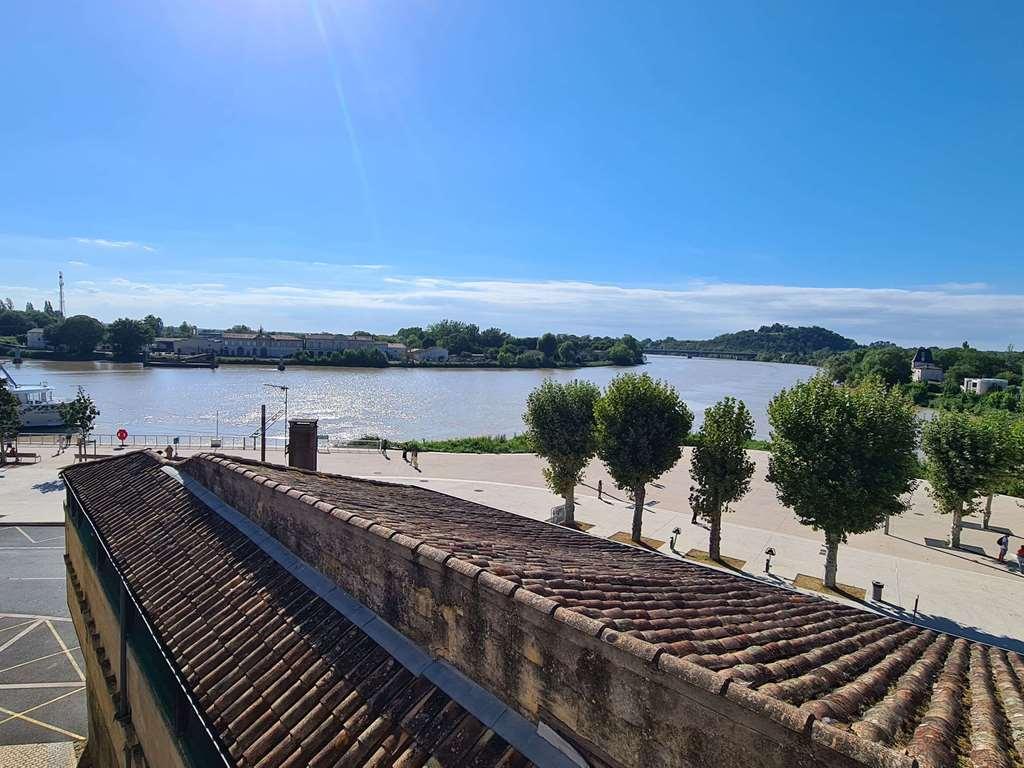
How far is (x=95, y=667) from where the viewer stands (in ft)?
29.2

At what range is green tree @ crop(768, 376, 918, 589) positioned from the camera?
45.2 ft

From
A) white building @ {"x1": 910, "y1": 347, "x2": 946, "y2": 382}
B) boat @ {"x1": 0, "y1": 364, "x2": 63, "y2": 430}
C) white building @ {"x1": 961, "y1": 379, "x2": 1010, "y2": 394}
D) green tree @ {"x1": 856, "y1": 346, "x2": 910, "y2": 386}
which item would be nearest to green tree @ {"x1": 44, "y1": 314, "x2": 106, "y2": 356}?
A: boat @ {"x1": 0, "y1": 364, "x2": 63, "y2": 430}

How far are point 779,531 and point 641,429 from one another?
802 centimetres

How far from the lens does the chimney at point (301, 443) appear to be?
14.5 m

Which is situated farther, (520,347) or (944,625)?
(520,347)

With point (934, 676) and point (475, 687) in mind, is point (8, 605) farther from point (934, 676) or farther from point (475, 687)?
point (934, 676)

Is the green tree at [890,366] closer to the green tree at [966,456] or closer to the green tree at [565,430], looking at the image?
the green tree at [966,456]

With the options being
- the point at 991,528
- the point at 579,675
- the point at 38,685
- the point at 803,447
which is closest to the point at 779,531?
the point at 803,447

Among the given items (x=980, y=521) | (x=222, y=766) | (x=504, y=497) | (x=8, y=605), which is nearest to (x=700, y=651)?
(x=222, y=766)

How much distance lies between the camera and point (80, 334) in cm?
10081

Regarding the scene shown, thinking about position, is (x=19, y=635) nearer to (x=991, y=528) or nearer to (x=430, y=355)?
(x=991, y=528)

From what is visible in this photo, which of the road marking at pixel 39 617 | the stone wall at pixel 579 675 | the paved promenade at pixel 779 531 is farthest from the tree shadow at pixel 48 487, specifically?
the stone wall at pixel 579 675

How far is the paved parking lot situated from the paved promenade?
15.9 ft

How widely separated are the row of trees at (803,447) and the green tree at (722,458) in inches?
1.2
